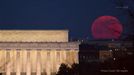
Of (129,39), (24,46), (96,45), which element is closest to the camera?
Answer: (129,39)

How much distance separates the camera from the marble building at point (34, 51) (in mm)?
115562

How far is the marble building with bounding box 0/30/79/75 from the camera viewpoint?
116 metres

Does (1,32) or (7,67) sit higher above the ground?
(1,32)

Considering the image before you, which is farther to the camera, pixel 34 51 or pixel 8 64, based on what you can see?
pixel 8 64

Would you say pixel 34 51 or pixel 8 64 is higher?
pixel 34 51

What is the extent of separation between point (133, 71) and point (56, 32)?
10174 cm

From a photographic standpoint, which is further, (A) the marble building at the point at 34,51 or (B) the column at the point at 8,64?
(B) the column at the point at 8,64

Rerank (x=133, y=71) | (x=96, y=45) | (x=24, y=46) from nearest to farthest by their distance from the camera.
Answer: (x=133, y=71)
(x=24, y=46)
(x=96, y=45)

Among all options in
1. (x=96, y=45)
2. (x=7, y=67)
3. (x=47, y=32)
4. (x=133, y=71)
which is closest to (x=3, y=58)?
(x=7, y=67)

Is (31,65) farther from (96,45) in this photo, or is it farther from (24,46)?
(96,45)

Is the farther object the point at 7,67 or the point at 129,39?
the point at 7,67

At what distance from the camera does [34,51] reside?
386 feet

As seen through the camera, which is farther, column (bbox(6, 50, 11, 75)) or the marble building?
column (bbox(6, 50, 11, 75))

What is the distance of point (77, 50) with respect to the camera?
384ft
